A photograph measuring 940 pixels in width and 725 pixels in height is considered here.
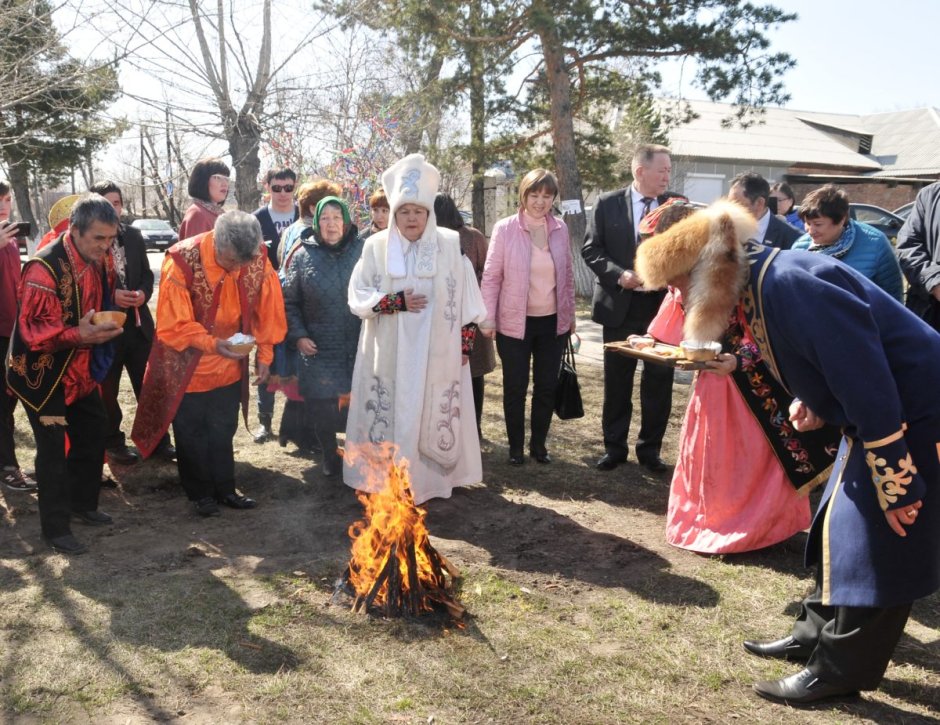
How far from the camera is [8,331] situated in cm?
557

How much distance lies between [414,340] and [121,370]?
2.47m

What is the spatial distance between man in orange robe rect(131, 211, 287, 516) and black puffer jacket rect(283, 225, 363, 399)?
0.26 meters

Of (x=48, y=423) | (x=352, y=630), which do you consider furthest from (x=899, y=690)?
(x=48, y=423)

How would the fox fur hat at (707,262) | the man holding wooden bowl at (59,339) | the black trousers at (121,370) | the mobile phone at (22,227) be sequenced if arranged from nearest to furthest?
the fox fur hat at (707,262)
the man holding wooden bowl at (59,339)
the mobile phone at (22,227)
the black trousers at (121,370)

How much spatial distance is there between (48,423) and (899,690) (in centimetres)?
433

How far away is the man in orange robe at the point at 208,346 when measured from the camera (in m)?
4.91

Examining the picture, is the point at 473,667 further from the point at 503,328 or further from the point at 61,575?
the point at 503,328

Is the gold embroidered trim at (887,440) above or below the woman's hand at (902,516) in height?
above

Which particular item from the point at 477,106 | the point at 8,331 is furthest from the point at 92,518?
the point at 477,106

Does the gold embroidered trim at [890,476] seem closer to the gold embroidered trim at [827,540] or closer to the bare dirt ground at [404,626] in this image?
the gold embroidered trim at [827,540]

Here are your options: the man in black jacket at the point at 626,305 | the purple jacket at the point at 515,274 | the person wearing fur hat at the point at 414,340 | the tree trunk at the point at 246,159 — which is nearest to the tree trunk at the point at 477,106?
the tree trunk at the point at 246,159

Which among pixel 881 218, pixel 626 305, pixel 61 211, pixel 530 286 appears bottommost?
pixel 626 305

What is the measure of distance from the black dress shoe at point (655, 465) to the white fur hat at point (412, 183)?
8.58ft

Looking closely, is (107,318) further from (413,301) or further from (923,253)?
(923,253)
